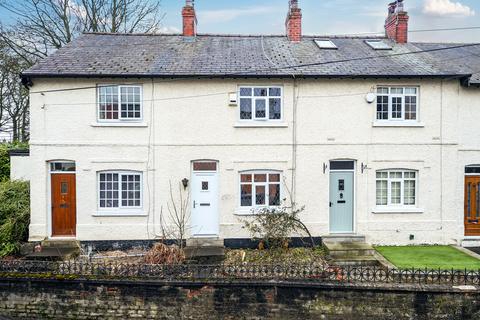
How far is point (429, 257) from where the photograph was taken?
1284 centimetres

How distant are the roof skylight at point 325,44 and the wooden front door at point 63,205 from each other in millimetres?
11098

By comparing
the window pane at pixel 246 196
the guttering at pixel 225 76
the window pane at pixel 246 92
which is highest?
the guttering at pixel 225 76

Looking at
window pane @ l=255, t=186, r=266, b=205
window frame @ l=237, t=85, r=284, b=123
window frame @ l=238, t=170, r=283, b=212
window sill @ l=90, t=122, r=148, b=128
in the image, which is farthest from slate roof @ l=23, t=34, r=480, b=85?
window pane @ l=255, t=186, r=266, b=205

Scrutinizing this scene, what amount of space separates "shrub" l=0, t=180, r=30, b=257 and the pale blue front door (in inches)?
434

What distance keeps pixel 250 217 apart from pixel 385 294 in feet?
19.4

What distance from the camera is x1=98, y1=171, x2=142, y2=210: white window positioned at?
46.6 ft

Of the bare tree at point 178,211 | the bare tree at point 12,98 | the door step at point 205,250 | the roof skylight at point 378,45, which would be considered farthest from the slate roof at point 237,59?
the bare tree at point 12,98

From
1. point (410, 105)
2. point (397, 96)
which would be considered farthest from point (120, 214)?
point (410, 105)

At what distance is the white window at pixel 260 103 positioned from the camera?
565 inches

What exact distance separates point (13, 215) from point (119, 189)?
3.81 meters

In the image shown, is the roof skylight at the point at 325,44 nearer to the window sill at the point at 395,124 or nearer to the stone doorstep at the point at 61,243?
the window sill at the point at 395,124

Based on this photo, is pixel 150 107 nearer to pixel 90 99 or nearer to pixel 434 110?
pixel 90 99

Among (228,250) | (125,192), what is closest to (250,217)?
(228,250)

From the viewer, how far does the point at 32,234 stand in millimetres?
13930
